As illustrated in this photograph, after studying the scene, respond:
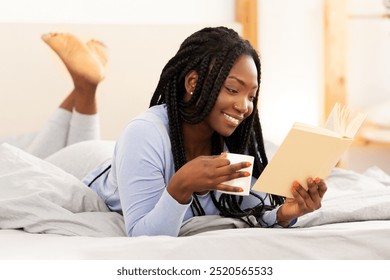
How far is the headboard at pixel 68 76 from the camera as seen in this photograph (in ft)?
9.06

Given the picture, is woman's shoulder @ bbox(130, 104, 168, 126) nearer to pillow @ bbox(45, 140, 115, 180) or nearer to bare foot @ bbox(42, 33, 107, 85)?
pillow @ bbox(45, 140, 115, 180)

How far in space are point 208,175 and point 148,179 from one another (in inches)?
6.8

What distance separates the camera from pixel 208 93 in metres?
1.34

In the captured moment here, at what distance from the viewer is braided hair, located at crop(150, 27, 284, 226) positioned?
1341mm

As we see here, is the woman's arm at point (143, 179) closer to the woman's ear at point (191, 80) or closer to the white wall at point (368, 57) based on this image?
the woman's ear at point (191, 80)

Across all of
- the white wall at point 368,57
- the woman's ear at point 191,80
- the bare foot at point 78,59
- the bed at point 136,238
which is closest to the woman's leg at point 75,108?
the bare foot at point 78,59

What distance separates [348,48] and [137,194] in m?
2.09

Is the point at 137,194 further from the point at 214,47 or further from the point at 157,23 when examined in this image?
the point at 157,23

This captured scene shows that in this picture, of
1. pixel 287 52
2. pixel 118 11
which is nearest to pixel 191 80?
pixel 118 11

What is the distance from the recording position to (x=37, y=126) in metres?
2.78

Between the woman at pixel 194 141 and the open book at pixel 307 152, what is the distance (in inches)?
0.8

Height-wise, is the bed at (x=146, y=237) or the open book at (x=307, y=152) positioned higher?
the open book at (x=307, y=152)

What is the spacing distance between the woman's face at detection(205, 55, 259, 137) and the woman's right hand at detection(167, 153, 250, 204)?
16 centimetres

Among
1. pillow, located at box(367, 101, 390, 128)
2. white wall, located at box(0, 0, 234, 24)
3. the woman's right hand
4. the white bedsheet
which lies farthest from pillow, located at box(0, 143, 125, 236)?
pillow, located at box(367, 101, 390, 128)
